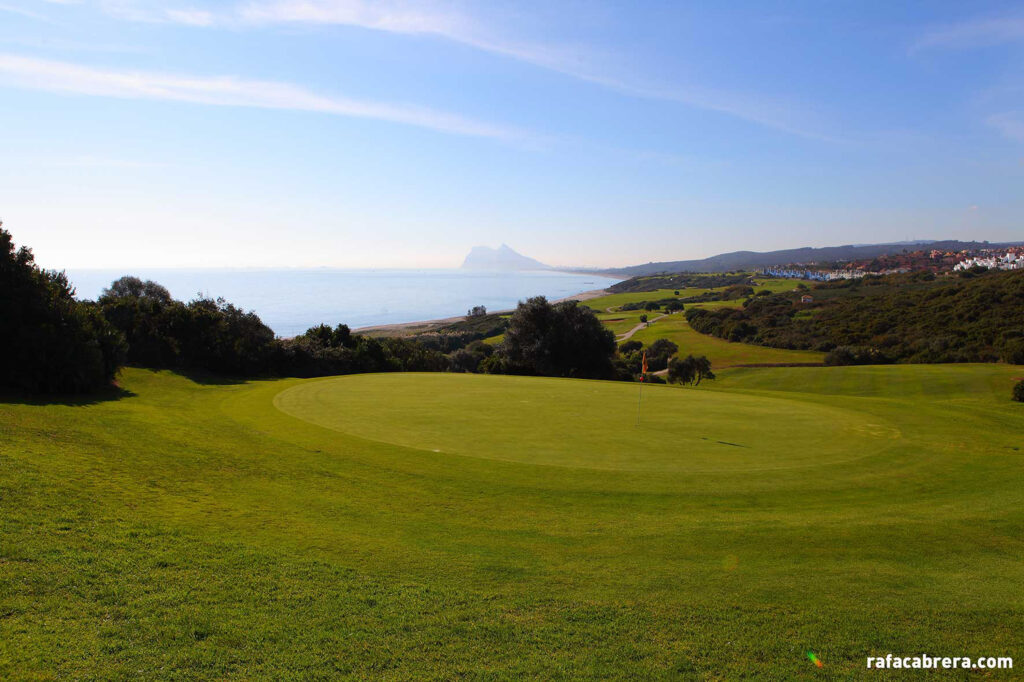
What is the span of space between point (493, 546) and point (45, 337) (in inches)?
604

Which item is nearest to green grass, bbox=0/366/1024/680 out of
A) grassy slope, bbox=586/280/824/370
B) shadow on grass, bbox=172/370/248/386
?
shadow on grass, bbox=172/370/248/386

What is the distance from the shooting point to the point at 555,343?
40.3 m

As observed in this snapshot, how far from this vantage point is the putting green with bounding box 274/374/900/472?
11383 mm

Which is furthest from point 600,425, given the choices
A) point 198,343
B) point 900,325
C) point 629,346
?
point 900,325

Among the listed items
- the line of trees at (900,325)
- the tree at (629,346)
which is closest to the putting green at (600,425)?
the line of trees at (900,325)

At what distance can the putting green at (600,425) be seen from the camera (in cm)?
1138

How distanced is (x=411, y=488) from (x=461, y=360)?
38.1 m

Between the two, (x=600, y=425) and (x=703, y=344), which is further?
(x=703, y=344)

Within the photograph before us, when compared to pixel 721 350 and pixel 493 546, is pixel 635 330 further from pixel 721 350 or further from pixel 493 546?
pixel 493 546

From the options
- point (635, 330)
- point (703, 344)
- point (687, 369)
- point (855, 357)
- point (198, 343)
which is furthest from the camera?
point (635, 330)

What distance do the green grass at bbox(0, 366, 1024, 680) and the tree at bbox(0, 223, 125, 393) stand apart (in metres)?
2.94

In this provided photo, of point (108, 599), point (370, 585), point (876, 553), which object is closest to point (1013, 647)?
point (876, 553)

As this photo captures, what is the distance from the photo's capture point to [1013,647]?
5199mm

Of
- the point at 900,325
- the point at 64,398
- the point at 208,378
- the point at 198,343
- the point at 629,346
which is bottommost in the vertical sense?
the point at 900,325
